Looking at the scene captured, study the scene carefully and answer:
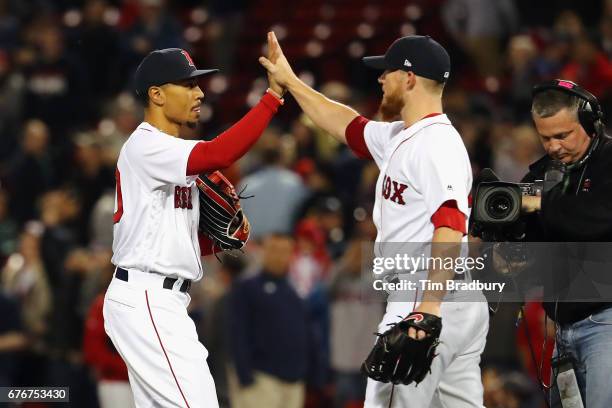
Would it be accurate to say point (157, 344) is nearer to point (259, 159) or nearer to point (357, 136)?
point (357, 136)

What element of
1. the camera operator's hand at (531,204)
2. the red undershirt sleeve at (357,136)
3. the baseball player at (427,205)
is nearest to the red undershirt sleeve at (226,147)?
the baseball player at (427,205)

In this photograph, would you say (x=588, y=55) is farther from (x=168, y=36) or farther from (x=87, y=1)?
(x=87, y=1)

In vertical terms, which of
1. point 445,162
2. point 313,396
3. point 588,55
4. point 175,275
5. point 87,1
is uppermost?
point 87,1

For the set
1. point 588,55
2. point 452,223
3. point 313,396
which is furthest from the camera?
point 588,55

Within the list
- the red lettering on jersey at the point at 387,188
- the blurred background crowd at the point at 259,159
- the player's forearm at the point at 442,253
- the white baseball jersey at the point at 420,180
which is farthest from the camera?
the blurred background crowd at the point at 259,159

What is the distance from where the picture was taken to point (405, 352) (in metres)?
5.12

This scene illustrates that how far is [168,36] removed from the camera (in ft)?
43.0

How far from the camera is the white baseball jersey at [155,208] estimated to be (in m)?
5.53

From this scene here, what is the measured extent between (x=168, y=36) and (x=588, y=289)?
8336mm

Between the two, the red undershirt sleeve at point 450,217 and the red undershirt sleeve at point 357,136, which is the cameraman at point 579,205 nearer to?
the red undershirt sleeve at point 450,217

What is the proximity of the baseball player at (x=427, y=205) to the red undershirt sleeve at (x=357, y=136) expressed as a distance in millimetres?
331

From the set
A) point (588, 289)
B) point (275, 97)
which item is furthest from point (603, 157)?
point (275, 97)

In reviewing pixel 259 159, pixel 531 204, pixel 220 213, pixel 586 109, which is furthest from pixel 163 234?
pixel 259 159

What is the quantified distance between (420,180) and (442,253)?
35cm
